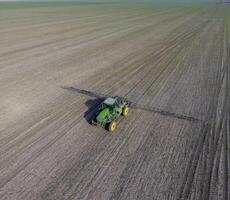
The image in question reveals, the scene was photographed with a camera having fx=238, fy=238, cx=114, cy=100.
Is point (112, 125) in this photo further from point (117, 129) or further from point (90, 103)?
point (90, 103)

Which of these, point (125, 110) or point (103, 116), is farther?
point (125, 110)

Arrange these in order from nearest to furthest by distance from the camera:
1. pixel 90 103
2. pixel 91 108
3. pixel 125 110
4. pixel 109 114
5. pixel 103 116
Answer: pixel 103 116 → pixel 109 114 → pixel 125 110 → pixel 91 108 → pixel 90 103

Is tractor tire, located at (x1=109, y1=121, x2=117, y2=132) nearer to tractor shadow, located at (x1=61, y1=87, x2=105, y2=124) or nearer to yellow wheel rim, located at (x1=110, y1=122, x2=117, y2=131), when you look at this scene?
yellow wheel rim, located at (x1=110, y1=122, x2=117, y2=131)

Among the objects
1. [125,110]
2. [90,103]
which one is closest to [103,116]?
[125,110]

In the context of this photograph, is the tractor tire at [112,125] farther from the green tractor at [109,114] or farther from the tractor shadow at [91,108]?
the tractor shadow at [91,108]

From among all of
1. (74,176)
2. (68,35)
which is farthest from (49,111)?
(68,35)

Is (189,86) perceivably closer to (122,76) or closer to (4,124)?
(122,76)
